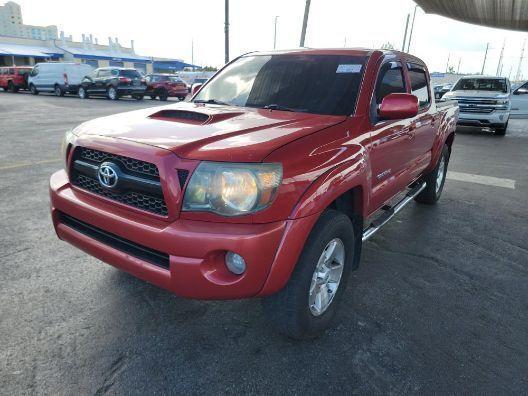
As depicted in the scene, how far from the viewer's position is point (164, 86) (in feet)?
73.4

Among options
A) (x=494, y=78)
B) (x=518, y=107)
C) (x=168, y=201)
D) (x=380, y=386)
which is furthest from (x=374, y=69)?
(x=518, y=107)

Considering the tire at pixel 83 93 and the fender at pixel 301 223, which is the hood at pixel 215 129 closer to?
the fender at pixel 301 223

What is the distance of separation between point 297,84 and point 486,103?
440 inches

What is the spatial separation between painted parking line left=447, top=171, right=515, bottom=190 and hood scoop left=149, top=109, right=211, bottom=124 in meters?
5.55

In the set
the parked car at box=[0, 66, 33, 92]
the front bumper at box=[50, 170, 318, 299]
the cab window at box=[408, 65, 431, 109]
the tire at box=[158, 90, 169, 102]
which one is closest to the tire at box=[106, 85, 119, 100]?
the tire at box=[158, 90, 169, 102]

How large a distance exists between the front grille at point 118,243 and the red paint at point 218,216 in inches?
1.4

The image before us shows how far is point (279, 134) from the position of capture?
91.8 inches

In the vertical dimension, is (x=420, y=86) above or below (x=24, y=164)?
above

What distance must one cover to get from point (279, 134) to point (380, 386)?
4.82 feet

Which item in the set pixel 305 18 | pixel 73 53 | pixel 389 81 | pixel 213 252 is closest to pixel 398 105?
pixel 389 81

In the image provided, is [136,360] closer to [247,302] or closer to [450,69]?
[247,302]

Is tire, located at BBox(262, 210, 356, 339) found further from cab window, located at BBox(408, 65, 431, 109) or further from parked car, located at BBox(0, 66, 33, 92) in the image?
parked car, located at BBox(0, 66, 33, 92)

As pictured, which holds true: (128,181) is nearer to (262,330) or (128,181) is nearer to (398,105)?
(262,330)

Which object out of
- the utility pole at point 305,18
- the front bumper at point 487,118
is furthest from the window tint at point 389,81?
the utility pole at point 305,18
